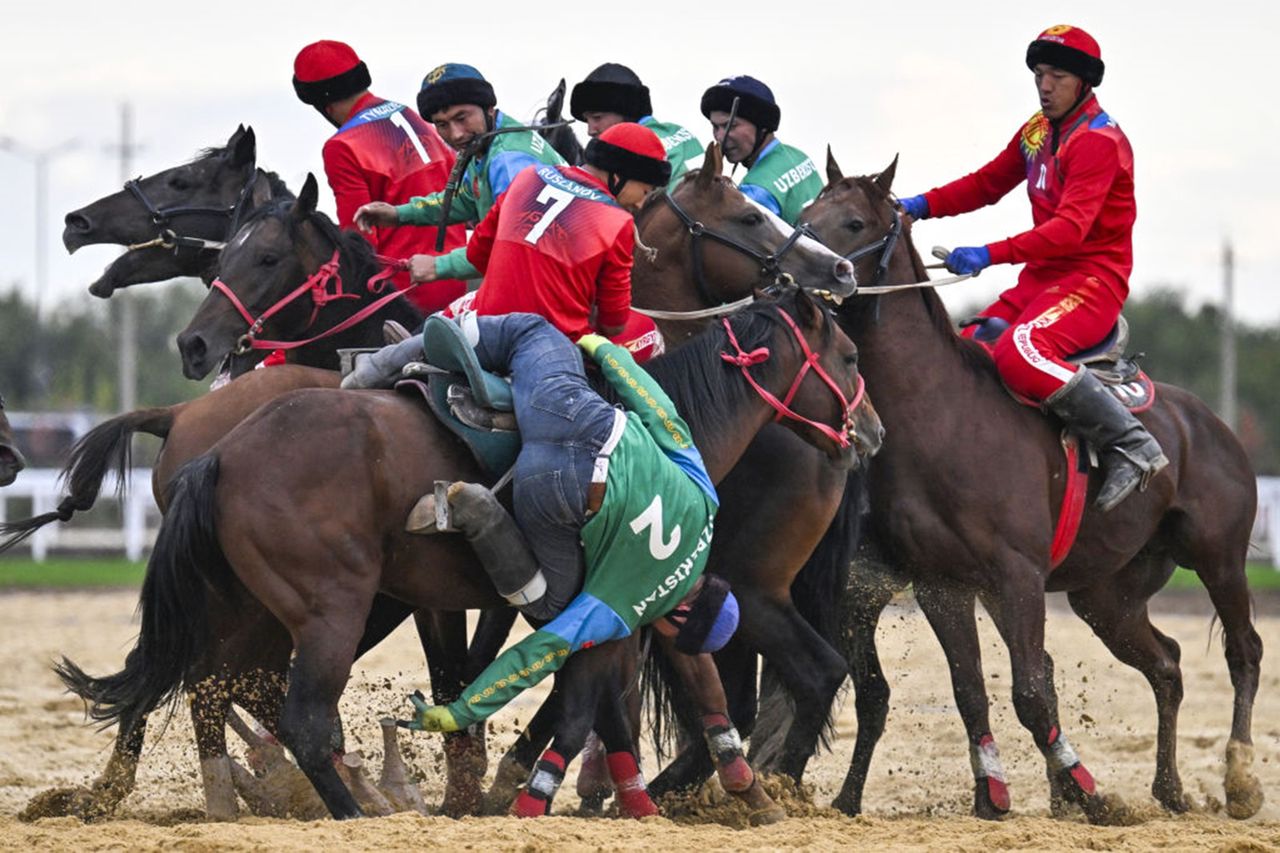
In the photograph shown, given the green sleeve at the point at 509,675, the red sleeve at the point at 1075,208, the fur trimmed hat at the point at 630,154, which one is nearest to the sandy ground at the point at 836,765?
the green sleeve at the point at 509,675

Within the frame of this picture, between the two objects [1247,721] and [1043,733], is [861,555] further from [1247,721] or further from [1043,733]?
[1247,721]

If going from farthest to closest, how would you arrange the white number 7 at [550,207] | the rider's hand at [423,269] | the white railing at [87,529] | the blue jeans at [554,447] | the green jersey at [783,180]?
1. the white railing at [87,529]
2. the green jersey at [783,180]
3. the rider's hand at [423,269]
4. the white number 7 at [550,207]
5. the blue jeans at [554,447]

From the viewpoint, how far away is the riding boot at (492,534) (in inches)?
239

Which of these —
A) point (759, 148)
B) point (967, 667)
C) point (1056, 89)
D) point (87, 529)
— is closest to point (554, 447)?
point (967, 667)

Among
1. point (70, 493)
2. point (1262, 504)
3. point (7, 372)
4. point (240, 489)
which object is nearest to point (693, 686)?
point (240, 489)

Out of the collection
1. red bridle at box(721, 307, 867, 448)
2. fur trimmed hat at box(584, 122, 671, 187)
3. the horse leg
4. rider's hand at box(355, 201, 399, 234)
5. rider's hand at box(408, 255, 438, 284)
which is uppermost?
fur trimmed hat at box(584, 122, 671, 187)

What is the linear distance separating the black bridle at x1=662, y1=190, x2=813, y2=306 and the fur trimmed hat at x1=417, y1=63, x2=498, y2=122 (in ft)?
2.90

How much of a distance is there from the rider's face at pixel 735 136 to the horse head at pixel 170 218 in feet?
6.76

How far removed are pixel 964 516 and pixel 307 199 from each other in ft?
9.78

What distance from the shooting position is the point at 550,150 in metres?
7.91

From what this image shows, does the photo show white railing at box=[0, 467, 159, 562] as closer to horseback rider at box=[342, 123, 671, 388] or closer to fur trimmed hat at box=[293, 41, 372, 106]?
fur trimmed hat at box=[293, 41, 372, 106]

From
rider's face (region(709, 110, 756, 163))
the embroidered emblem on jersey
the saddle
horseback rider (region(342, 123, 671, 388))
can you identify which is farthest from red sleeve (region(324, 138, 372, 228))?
the embroidered emblem on jersey

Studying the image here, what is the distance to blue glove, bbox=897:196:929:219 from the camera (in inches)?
338

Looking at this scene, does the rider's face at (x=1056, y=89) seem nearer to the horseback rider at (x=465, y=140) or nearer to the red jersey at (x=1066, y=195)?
the red jersey at (x=1066, y=195)
